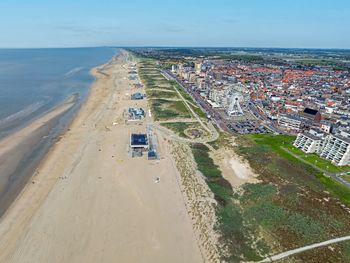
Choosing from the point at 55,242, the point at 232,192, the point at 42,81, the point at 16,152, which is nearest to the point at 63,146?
the point at 16,152

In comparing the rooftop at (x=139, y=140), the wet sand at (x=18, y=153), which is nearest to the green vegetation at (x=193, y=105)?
the rooftop at (x=139, y=140)

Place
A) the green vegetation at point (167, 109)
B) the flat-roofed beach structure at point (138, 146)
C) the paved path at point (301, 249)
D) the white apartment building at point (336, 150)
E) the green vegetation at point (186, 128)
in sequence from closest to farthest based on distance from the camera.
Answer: the paved path at point (301, 249), the white apartment building at point (336, 150), the flat-roofed beach structure at point (138, 146), the green vegetation at point (186, 128), the green vegetation at point (167, 109)

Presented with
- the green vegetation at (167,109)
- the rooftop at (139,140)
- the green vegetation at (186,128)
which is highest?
the rooftop at (139,140)

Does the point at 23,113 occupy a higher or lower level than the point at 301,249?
lower

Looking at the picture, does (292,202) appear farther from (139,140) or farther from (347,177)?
(139,140)

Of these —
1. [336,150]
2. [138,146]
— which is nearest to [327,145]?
[336,150]

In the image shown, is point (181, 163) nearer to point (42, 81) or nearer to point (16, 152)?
point (16, 152)

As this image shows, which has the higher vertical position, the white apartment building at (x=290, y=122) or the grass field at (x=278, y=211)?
the grass field at (x=278, y=211)

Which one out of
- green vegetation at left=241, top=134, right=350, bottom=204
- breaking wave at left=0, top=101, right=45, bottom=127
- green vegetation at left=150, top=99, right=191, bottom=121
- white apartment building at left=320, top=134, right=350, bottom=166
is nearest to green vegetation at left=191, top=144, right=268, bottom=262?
green vegetation at left=241, top=134, right=350, bottom=204

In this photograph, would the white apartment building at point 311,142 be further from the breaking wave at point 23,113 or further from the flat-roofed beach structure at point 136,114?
the breaking wave at point 23,113
